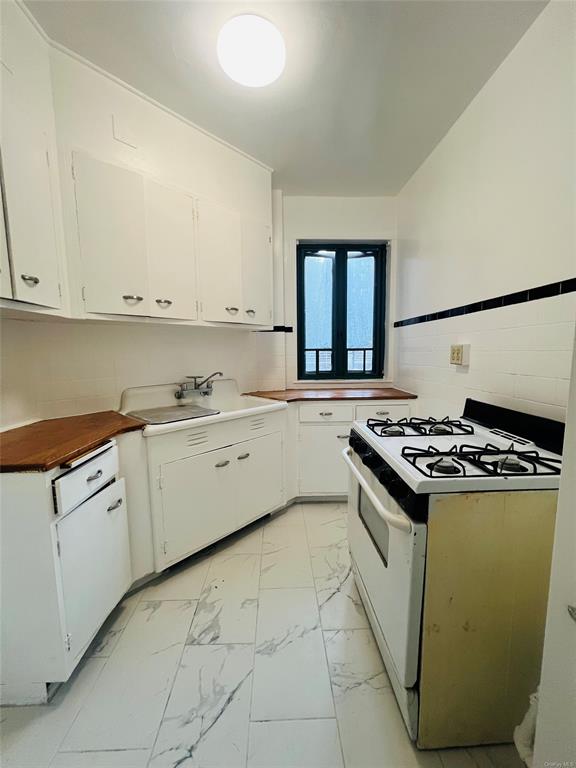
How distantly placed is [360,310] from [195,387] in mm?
1642

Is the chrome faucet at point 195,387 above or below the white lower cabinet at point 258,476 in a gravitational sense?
above

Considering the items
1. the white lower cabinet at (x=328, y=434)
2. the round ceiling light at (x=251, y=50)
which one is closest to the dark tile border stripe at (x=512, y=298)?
the white lower cabinet at (x=328, y=434)

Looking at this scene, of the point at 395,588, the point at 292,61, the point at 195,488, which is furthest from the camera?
the point at 195,488

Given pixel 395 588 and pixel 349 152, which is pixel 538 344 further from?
pixel 349 152

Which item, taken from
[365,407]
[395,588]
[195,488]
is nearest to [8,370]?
[195,488]

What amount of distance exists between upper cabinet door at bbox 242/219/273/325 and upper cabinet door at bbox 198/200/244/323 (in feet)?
0.17

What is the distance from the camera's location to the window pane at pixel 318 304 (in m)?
2.75

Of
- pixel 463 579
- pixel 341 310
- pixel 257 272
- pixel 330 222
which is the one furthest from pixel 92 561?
pixel 330 222

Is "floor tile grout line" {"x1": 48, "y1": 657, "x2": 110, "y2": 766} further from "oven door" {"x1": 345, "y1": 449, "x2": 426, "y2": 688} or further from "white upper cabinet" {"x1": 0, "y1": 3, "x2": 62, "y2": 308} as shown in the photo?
"white upper cabinet" {"x1": 0, "y1": 3, "x2": 62, "y2": 308}

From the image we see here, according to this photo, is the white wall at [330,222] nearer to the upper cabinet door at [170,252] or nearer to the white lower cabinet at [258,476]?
the upper cabinet door at [170,252]

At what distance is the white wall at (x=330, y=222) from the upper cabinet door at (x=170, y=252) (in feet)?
3.39

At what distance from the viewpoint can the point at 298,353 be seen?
2.79m

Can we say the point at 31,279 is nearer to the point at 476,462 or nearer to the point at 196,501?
the point at 196,501

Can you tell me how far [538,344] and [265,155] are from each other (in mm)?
1978
